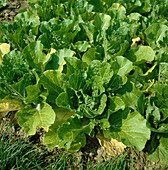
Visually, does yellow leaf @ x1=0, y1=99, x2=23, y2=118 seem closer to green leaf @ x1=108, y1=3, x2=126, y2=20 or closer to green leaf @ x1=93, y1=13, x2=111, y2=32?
green leaf @ x1=93, y1=13, x2=111, y2=32

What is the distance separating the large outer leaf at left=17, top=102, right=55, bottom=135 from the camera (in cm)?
239

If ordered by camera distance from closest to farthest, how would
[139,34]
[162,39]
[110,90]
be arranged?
[110,90]
[162,39]
[139,34]

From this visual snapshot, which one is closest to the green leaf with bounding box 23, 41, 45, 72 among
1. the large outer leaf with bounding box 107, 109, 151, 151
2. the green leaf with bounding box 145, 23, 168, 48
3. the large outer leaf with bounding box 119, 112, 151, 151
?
the large outer leaf with bounding box 107, 109, 151, 151

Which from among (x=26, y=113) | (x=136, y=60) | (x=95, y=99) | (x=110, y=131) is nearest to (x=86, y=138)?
(x=110, y=131)

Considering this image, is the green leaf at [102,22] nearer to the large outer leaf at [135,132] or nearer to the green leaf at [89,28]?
the green leaf at [89,28]

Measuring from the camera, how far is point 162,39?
131 inches

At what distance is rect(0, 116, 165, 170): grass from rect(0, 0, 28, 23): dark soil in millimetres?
2541

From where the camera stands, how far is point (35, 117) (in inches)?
98.7

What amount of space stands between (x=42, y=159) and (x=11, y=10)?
344cm

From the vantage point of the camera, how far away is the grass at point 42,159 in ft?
7.80

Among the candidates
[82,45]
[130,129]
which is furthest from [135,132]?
[82,45]

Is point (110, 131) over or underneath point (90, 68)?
underneath

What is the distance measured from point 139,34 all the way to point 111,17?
609 mm

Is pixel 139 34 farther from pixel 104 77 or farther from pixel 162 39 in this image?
pixel 104 77
